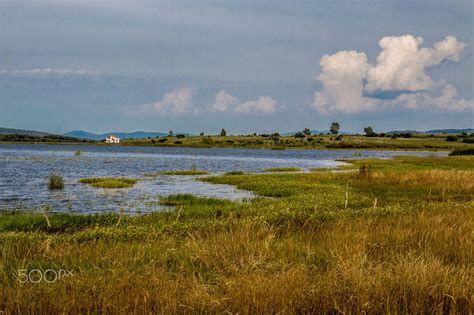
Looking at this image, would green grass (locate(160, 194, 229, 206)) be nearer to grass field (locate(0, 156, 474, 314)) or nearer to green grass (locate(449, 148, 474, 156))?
grass field (locate(0, 156, 474, 314))

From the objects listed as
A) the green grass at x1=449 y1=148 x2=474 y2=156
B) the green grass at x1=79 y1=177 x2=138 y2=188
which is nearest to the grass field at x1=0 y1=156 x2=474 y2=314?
the green grass at x1=79 y1=177 x2=138 y2=188

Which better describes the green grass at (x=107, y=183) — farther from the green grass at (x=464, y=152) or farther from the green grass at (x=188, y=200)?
the green grass at (x=464, y=152)

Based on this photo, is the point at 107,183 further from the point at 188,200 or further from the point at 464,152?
the point at 464,152

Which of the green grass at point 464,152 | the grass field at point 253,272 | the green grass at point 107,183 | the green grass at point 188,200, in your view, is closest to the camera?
the grass field at point 253,272

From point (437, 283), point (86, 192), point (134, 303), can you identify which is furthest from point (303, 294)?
point (86, 192)

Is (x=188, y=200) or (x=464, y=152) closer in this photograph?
(x=188, y=200)

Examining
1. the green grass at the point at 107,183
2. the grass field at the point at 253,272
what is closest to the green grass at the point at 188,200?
the green grass at the point at 107,183

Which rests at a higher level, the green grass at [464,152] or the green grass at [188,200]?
the green grass at [464,152]

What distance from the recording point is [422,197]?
1221 inches

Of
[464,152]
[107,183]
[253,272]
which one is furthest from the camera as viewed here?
[464,152]

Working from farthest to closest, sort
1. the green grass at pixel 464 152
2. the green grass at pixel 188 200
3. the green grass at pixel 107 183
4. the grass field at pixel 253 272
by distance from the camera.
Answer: the green grass at pixel 464 152, the green grass at pixel 107 183, the green grass at pixel 188 200, the grass field at pixel 253 272

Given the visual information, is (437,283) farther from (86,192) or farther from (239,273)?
(86,192)

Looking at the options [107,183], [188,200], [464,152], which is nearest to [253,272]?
[188,200]

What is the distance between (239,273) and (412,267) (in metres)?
3.46
